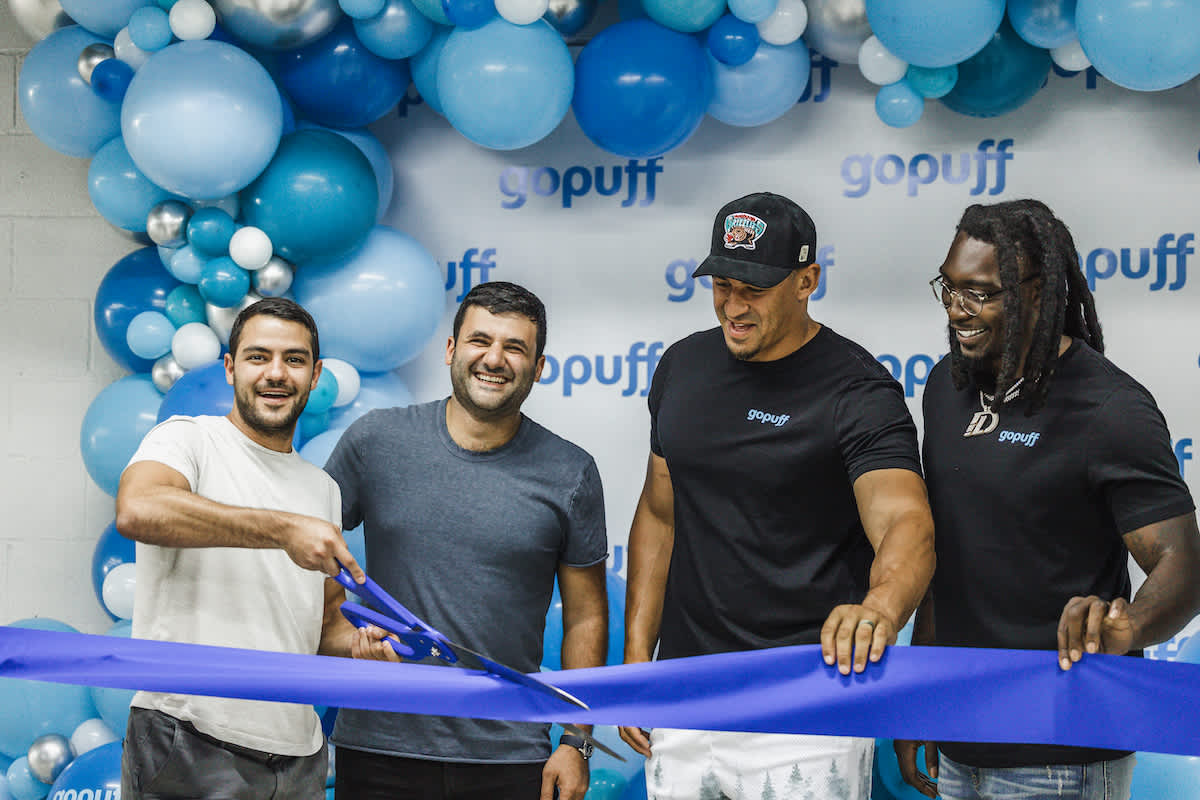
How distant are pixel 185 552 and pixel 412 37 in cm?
183

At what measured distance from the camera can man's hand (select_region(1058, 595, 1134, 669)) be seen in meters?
1.88

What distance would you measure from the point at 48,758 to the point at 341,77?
2.12 m

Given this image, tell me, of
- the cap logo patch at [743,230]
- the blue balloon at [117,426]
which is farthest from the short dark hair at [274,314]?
the blue balloon at [117,426]

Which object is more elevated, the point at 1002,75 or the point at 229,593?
the point at 1002,75

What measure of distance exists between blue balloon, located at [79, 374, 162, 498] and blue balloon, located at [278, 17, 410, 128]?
3.17 ft

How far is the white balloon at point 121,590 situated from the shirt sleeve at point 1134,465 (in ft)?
8.73

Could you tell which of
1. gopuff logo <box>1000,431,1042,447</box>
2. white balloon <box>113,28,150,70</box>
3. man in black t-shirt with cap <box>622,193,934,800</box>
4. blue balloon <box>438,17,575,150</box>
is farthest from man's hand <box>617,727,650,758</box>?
white balloon <box>113,28,150,70</box>

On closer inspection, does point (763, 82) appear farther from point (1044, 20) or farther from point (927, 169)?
point (1044, 20)

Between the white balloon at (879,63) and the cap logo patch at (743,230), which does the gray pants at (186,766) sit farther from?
the white balloon at (879,63)

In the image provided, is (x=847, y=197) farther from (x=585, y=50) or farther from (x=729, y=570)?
(x=729, y=570)

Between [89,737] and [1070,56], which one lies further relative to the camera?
[89,737]

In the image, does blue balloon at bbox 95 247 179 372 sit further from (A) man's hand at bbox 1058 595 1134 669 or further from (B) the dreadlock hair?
(A) man's hand at bbox 1058 595 1134 669

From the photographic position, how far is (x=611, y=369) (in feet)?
13.1

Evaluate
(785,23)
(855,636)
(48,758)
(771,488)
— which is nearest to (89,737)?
(48,758)
